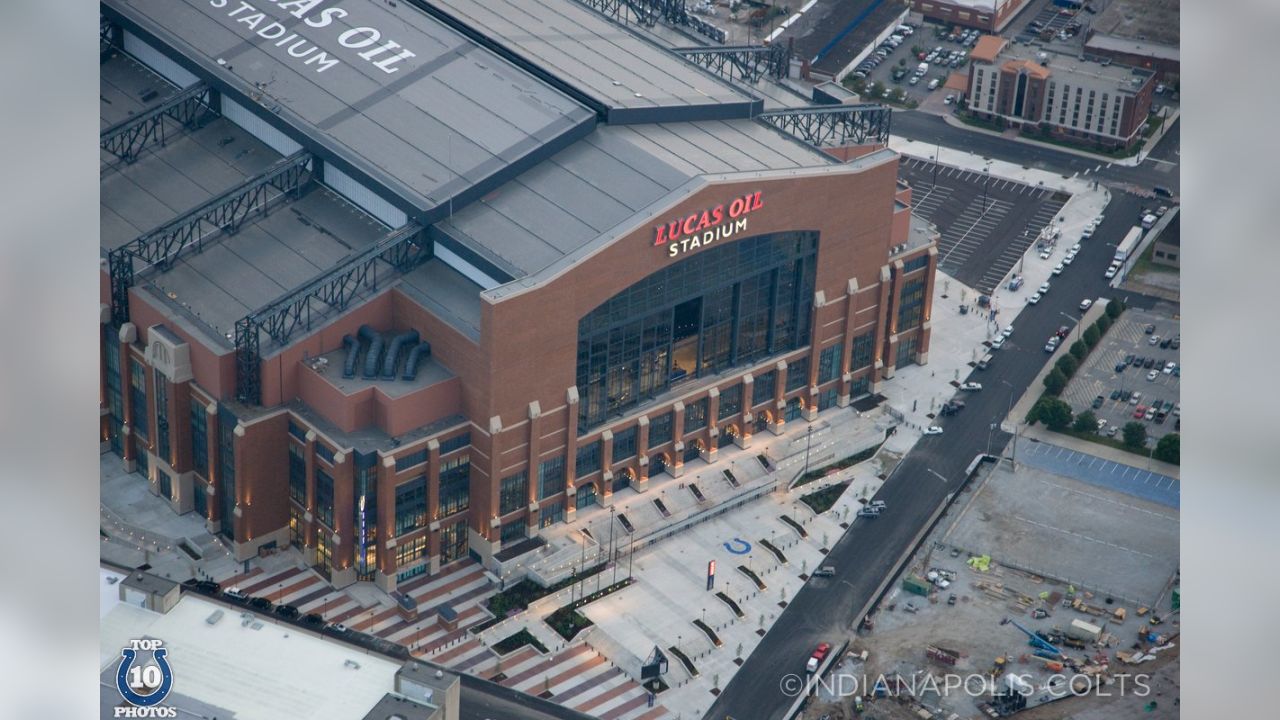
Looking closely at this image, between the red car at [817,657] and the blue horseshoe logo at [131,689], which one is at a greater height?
the blue horseshoe logo at [131,689]

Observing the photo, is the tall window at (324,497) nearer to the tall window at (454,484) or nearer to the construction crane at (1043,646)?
the tall window at (454,484)

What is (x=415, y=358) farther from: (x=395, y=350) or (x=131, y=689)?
(x=131, y=689)

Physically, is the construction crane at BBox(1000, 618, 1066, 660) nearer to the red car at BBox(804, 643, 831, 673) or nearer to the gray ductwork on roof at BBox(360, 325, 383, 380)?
the red car at BBox(804, 643, 831, 673)

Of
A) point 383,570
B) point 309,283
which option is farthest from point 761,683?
point 309,283

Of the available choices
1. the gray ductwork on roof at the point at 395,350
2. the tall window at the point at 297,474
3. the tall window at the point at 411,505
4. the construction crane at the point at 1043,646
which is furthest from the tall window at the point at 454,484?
the construction crane at the point at 1043,646

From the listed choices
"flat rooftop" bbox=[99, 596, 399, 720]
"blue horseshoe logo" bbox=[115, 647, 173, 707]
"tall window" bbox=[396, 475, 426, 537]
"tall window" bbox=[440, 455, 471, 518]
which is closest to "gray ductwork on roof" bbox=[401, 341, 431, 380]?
"tall window" bbox=[440, 455, 471, 518]
